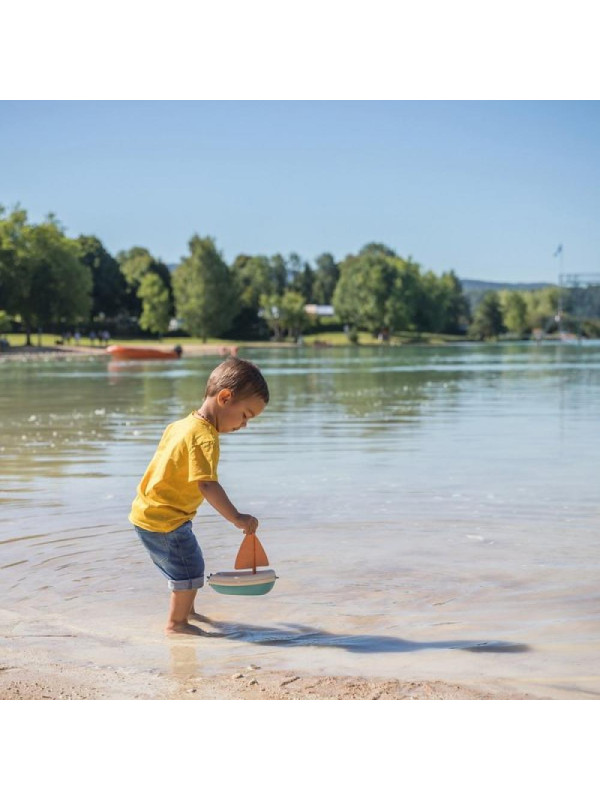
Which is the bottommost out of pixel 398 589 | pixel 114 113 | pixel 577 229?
pixel 398 589

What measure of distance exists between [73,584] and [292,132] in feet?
22.3

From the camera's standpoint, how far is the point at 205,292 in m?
90.9

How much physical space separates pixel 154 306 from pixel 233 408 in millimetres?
84701

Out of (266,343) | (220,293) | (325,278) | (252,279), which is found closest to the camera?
(220,293)

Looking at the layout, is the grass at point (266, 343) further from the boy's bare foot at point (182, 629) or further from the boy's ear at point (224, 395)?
the boy's ear at point (224, 395)

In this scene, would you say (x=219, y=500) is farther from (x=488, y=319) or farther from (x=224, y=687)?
(x=488, y=319)

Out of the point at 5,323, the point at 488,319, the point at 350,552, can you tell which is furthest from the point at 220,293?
the point at 350,552

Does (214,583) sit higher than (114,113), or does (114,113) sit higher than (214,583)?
(114,113)

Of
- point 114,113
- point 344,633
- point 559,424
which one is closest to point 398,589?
point 344,633

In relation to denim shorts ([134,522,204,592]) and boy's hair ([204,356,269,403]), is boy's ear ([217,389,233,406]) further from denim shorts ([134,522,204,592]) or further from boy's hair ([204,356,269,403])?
denim shorts ([134,522,204,592])

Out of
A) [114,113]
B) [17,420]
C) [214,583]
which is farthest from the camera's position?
[17,420]

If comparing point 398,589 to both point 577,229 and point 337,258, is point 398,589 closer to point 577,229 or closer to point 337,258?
point 577,229

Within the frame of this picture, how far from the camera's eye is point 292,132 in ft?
36.5
